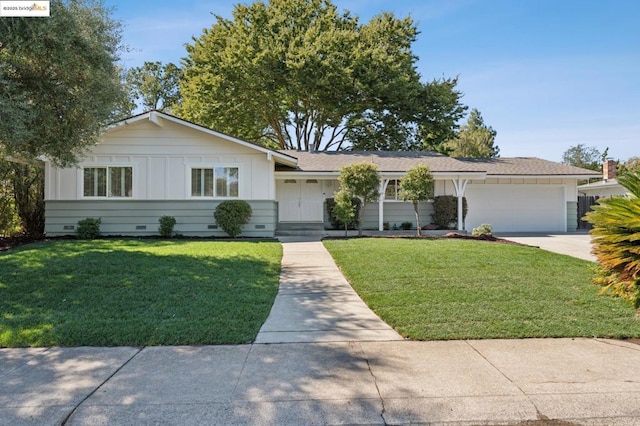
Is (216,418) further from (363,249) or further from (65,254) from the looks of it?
(65,254)

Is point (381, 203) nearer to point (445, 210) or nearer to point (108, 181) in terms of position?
point (445, 210)

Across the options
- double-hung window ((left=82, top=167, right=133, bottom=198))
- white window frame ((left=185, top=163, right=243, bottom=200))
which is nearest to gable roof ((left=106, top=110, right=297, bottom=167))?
white window frame ((left=185, top=163, right=243, bottom=200))

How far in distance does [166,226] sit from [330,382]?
457 inches

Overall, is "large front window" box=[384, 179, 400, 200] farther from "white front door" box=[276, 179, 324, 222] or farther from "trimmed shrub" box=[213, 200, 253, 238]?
"trimmed shrub" box=[213, 200, 253, 238]

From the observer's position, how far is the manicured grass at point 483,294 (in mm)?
4988

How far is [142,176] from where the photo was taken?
14109 millimetres

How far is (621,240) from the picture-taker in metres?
6.00

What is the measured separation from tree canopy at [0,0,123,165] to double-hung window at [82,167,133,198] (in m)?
4.24

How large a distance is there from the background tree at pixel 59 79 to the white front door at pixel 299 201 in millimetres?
7957

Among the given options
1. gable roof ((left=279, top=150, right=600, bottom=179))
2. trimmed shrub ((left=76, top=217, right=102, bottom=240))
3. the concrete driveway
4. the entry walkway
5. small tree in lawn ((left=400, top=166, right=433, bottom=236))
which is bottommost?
the entry walkway

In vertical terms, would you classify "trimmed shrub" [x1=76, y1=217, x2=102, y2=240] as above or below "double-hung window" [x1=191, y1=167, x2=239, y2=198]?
below

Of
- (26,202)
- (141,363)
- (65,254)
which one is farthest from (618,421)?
(26,202)

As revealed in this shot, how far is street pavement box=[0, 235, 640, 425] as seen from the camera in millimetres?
2996

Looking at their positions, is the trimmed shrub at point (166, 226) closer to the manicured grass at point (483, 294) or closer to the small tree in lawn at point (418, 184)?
the manicured grass at point (483, 294)
